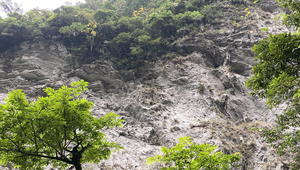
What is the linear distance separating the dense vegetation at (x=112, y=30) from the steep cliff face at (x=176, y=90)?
1.43 m

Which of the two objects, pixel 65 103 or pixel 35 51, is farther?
pixel 35 51

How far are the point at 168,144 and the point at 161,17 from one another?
16114 mm

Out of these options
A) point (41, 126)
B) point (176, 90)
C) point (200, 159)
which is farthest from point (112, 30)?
point (200, 159)

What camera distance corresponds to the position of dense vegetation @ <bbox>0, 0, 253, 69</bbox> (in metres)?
24.8

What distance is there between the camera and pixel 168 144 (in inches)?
625

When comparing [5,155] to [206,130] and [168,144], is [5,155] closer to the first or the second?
[168,144]

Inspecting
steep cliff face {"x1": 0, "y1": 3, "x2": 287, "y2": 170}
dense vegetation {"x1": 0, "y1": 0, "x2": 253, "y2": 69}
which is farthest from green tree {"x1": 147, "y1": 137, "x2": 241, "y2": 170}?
dense vegetation {"x1": 0, "y1": 0, "x2": 253, "y2": 69}

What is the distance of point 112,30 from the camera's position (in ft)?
88.4

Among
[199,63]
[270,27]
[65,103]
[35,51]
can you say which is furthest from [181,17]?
[65,103]

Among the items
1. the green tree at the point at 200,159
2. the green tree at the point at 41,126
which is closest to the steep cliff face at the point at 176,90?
the green tree at the point at 41,126

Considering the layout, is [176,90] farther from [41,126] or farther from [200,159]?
[41,126]

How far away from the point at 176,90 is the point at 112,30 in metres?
12.2

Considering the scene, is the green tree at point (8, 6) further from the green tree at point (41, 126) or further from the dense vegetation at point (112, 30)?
the green tree at point (41, 126)

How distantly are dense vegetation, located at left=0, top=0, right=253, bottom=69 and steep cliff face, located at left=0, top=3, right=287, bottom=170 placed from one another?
143 cm
